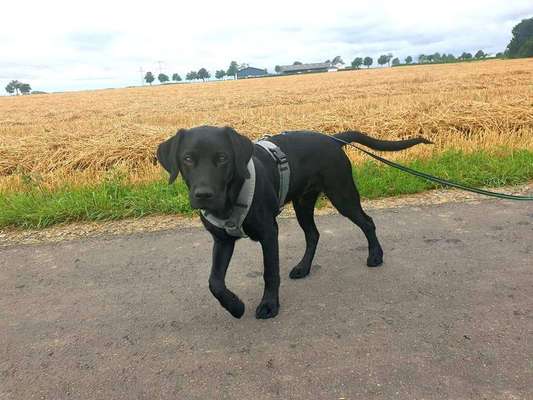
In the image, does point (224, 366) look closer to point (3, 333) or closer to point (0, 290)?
point (3, 333)

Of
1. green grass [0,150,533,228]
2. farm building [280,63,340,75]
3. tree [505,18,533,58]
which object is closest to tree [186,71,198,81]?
farm building [280,63,340,75]

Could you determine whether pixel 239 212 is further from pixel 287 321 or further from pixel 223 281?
pixel 287 321

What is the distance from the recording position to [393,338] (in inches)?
105

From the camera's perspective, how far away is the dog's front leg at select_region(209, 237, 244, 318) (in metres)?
2.84

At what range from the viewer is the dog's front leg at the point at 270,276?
9.93ft

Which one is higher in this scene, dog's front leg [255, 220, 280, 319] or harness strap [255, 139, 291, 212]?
harness strap [255, 139, 291, 212]

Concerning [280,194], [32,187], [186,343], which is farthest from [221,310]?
[32,187]

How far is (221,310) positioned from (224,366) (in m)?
0.67

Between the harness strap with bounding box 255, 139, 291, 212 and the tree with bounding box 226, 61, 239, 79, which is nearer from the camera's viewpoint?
the harness strap with bounding box 255, 139, 291, 212

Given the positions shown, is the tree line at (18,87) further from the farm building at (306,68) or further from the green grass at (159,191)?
the green grass at (159,191)

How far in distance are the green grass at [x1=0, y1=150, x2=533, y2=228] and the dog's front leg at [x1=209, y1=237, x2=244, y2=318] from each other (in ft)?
7.74

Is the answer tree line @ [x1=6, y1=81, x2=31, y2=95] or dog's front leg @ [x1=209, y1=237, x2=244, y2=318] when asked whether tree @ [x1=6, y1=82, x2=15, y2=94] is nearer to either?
tree line @ [x1=6, y1=81, x2=31, y2=95]

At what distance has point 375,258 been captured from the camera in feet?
12.2

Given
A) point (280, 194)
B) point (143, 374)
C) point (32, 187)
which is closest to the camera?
point (143, 374)
